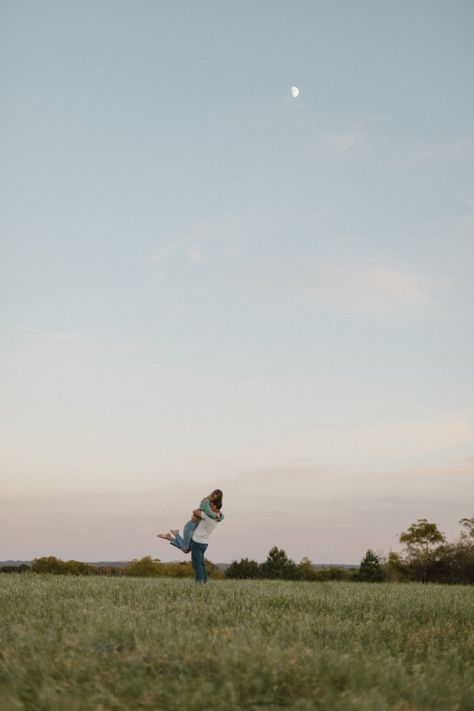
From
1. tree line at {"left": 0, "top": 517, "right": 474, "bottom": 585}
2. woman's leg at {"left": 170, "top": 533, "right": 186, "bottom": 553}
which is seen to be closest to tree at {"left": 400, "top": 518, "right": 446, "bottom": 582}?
tree line at {"left": 0, "top": 517, "right": 474, "bottom": 585}

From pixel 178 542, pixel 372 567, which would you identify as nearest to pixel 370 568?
pixel 372 567

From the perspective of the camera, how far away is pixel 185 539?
17406 mm

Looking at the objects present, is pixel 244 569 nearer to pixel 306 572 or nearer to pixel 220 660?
pixel 306 572

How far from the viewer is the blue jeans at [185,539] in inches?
679

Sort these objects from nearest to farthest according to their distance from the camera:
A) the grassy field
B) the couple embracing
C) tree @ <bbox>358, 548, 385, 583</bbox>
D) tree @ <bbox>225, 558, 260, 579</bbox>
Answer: the grassy field
the couple embracing
tree @ <bbox>225, 558, 260, 579</bbox>
tree @ <bbox>358, 548, 385, 583</bbox>

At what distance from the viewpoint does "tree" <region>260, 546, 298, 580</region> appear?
5672 centimetres

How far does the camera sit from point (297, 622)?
28.3 feet

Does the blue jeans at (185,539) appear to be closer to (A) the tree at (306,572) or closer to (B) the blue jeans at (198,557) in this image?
(B) the blue jeans at (198,557)

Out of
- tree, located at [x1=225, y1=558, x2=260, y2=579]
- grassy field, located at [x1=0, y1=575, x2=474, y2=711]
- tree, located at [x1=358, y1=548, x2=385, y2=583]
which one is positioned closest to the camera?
grassy field, located at [x1=0, y1=575, x2=474, y2=711]

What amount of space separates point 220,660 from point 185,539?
466 inches

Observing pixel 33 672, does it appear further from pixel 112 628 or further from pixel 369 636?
pixel 369 636

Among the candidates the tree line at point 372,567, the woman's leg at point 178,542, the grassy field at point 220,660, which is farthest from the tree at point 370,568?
the grassy field at point 220,660

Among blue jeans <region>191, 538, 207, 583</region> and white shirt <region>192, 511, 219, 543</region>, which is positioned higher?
white shirt <region>192, 511, 219, 543</region>

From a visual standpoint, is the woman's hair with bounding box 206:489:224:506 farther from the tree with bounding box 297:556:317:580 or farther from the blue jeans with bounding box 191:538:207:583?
the tree with bounding box 297:556:317:580
